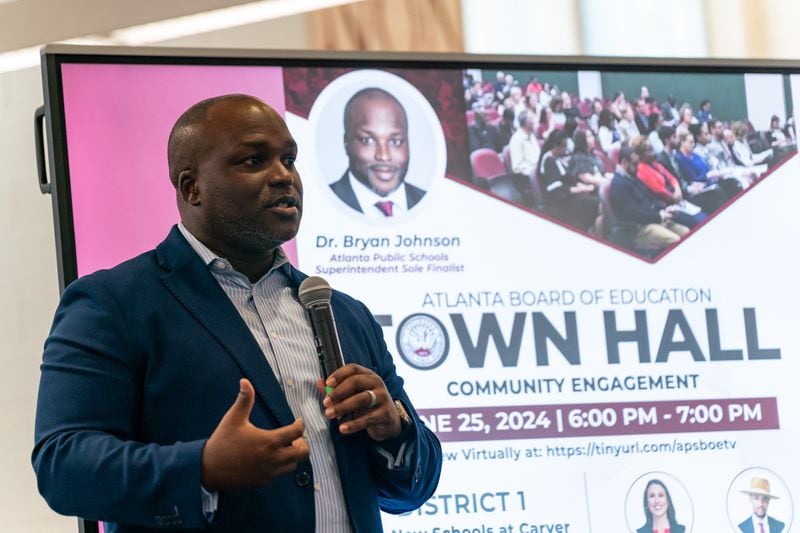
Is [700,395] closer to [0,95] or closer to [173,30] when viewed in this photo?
[173,30]

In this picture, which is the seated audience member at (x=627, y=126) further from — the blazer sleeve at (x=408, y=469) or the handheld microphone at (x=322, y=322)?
the handheld microphone at (x=322, y=322)

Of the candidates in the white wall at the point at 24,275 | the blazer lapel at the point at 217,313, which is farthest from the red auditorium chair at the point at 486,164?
the blazer lapel at the point at 217,313

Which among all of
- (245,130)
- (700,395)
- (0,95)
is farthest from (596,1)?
(245,130)

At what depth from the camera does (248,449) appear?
5.48ft

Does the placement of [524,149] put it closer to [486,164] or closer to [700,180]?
[486,164]

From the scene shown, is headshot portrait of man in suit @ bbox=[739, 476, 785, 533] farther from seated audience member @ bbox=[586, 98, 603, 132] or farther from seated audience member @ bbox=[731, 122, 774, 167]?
seated audience member @ bbox=[586, 98, 603, 132]

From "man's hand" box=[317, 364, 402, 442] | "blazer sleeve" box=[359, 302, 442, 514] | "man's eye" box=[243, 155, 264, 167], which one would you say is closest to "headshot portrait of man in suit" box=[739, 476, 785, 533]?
"blazer sleeve" box=[359, 302, 442, 514]

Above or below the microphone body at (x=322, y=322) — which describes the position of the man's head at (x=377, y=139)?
above

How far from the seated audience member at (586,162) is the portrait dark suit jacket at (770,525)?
1.04 meters

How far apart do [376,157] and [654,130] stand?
0.85m

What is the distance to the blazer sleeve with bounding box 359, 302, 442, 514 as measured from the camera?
6.73 ft

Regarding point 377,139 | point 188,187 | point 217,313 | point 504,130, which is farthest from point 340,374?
point 504,130

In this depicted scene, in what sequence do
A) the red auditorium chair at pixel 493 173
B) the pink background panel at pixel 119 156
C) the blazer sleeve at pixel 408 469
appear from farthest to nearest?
the red auditorium chair at pixel 493 173
the pink background panel at pixel 119 156
the blazer sleeve at pixel 408 469

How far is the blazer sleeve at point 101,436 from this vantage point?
5.68 ft
